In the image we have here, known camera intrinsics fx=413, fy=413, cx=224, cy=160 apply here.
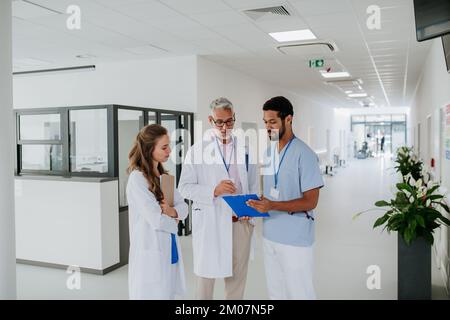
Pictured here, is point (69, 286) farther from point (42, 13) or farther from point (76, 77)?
point (76, 77)

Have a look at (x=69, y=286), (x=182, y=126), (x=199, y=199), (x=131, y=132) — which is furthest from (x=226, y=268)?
(x=182, y=126)

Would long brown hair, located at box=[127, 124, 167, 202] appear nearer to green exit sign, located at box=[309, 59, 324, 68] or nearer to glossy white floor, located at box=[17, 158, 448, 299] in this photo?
glossy white floor, located at box=[17, 158, 448, 299]

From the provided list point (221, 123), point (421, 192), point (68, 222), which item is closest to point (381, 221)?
point (421, 192)

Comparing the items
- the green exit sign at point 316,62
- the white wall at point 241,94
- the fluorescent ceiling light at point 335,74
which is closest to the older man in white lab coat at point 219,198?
the white wall at point 241,94

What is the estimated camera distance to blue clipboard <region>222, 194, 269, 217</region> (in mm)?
2398

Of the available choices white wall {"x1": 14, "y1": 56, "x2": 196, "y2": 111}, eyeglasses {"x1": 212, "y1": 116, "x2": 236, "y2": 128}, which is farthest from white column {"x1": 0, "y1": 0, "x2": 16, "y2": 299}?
white wall {"x1": 14, "y1": 56, "x2": 196, "y2": 111}

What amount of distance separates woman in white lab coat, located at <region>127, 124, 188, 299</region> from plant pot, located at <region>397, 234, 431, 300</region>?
7.09ft

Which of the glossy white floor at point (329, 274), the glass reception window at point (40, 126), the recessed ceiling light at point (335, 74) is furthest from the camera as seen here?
the recessed ceiling light at point (335, 74)

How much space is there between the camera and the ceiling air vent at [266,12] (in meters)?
4.36

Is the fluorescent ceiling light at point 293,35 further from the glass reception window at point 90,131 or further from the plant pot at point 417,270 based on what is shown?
the glass reception window at point 90,131

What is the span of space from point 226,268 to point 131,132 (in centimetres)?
363

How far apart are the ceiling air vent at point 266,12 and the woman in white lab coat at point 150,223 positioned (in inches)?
95.6

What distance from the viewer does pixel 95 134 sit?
8023 millimetres

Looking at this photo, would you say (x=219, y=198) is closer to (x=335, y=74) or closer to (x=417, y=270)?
(x=417, y=270)
